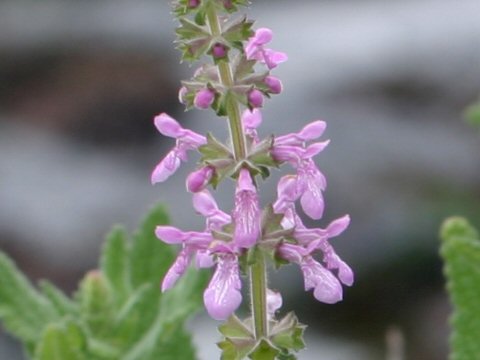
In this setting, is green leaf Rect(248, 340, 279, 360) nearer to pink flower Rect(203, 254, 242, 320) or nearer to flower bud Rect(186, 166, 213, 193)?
pink flower Rect(203, 254, 242, 320)

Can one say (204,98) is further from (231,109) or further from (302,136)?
(302,136)

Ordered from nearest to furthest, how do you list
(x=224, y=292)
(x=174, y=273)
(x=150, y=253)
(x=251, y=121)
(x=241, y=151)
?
(x=224, y=292) < (x=174, y=273) < (x=241, y=151) < (x=251, y=121) < (x=150, y=253)

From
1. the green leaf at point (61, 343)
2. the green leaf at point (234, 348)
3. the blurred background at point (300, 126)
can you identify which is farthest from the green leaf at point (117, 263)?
the blurred background at point (300, 126)

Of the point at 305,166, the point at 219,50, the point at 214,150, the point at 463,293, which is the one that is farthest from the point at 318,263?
the point at 463,293

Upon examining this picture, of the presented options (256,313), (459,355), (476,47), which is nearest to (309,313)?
(476,47)

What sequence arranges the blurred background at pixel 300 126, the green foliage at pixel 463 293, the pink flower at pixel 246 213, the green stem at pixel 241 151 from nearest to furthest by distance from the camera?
the pink flower at pixel 246 213 → the green stem at pixel 241 151 → the green foliage at pixel 463 293 → the blurred background at pixel 300 126

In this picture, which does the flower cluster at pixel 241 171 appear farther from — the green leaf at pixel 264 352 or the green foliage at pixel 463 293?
the green foliage at pixel 463 293
